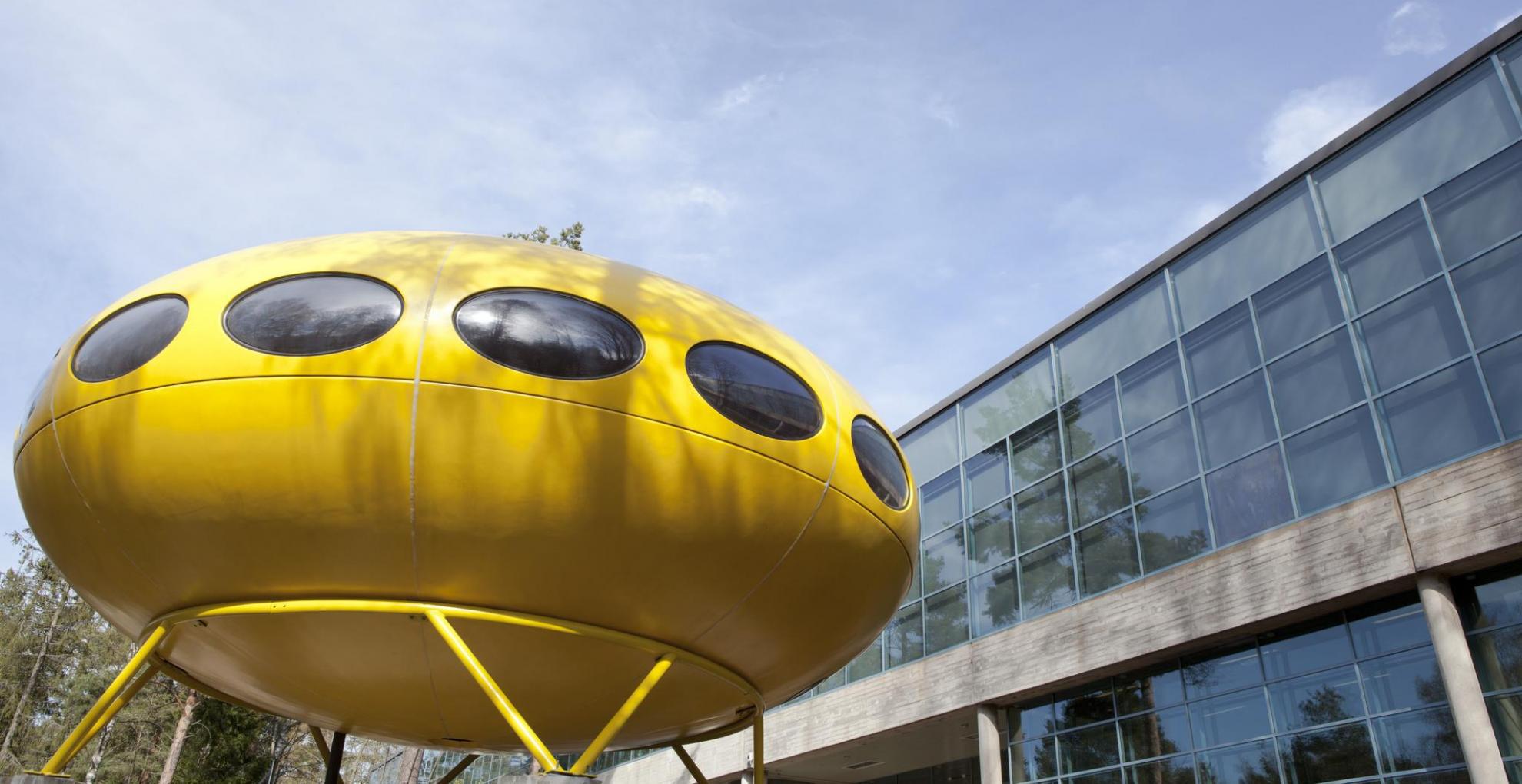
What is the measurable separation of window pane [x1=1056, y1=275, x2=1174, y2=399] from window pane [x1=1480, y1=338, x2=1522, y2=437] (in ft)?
19.7

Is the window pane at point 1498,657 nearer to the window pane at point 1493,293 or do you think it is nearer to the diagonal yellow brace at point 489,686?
the window pane at point 1493,293

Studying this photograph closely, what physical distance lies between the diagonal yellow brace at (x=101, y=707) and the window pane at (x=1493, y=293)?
16.0 m

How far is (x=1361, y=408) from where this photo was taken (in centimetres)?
1634

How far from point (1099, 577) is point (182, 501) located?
17039 mm

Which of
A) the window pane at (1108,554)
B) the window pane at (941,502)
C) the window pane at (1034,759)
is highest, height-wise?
the window pane at (941,502)

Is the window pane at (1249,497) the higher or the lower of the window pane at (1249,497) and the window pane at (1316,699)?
the higher

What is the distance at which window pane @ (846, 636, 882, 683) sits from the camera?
25.7 meters

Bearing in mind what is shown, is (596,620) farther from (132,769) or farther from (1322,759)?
(132,769)

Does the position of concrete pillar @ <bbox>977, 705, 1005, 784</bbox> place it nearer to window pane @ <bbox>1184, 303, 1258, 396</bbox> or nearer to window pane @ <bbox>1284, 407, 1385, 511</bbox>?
window pane @ <bbox>1184, 303, 1258, 396</bbox>

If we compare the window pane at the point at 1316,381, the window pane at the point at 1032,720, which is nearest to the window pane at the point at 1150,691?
the window pane at the point at 1032,720

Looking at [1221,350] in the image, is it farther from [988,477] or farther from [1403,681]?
[988,477]

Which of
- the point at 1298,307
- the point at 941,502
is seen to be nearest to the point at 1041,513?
the point at 941,502

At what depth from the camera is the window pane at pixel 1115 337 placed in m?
20.8

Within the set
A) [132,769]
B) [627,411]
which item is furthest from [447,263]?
[132,769]
